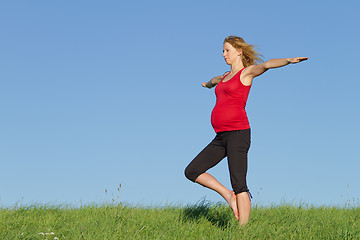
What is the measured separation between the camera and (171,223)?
6516 mm

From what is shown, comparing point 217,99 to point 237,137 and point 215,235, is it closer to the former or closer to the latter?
point 237,137

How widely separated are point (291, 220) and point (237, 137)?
8.01 ft

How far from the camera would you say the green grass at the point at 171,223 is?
5711 mm

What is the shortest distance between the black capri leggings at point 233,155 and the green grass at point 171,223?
700mm

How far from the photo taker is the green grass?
5.71 meters

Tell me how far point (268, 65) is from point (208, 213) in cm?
327

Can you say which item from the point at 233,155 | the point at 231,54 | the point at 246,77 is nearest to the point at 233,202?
the point at 233,155

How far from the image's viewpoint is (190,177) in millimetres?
6023

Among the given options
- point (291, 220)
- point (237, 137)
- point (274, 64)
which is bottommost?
point (291, 220)

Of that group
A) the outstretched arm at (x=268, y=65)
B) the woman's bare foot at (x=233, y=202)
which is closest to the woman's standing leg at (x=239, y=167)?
the woman's bare foot at (x=233, y=202)

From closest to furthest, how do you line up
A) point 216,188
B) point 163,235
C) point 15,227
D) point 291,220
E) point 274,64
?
point 274,64, point 163,235, point 216,188, point 15,227, point 291,220

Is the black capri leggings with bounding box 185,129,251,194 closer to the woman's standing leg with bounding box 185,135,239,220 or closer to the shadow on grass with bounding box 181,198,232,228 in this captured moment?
the woman's standing leg with bounding box 185,135,239,220

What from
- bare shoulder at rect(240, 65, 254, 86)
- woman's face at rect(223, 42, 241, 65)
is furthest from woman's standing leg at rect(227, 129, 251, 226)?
woman's face at rect(223, 42, 241, 65)

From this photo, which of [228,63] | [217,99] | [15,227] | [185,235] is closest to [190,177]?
[185,235]
